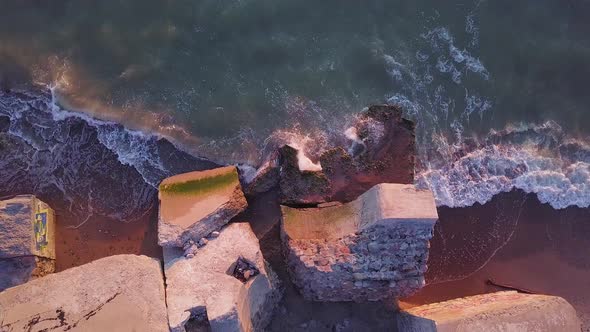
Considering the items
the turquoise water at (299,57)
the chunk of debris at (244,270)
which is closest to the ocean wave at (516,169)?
the turquoise water at (299,57)

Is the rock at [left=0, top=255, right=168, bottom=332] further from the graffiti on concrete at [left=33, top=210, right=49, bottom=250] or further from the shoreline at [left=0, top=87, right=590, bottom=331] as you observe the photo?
the shoreline at [left=0, top=87, right=590, bottom=331]

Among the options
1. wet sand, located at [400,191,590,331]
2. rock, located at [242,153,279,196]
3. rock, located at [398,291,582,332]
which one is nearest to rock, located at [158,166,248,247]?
rock, located at [242,153,279,196]

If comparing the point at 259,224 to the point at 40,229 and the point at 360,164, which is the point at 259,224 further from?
the point at 40,229

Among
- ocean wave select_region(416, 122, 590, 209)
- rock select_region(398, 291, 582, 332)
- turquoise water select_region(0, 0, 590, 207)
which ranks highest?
turquoise water select_region(0, 0, 590, 207)

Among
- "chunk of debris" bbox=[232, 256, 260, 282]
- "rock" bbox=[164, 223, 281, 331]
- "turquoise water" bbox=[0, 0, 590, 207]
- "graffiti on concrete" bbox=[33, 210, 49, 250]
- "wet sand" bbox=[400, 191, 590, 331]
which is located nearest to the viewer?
"rock" bbox=[164, 223, 281, 331]

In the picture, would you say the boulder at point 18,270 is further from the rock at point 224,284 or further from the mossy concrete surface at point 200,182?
the mossy concrete surface at point 200,182

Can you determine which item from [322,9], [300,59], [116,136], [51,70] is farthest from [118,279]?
[322,9]

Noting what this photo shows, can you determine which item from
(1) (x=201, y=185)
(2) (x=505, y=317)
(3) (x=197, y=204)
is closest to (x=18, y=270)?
(3) (x=197, y=204)
